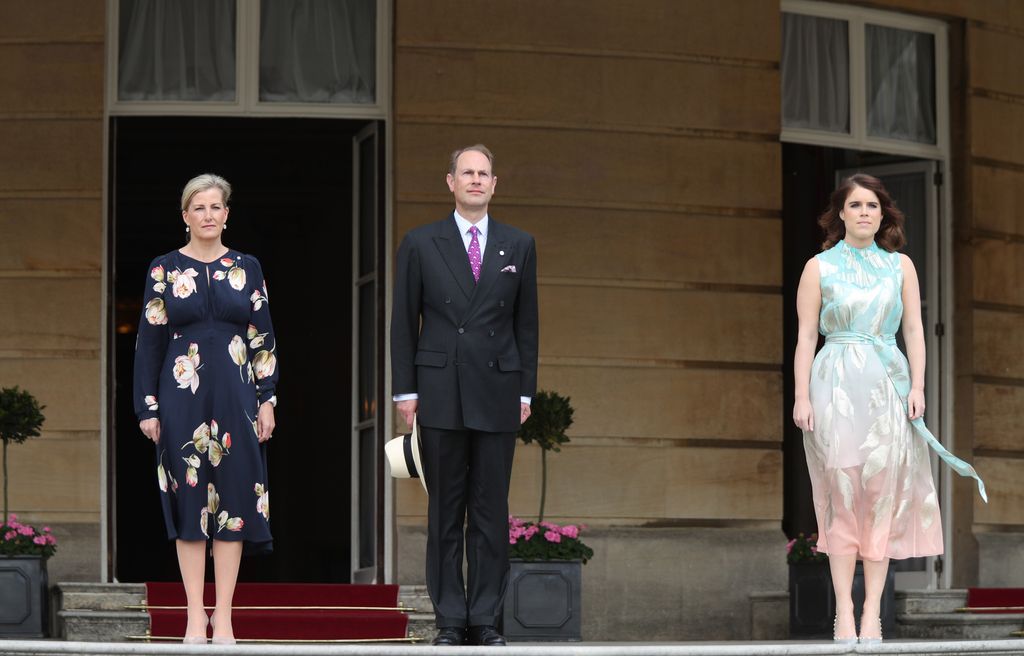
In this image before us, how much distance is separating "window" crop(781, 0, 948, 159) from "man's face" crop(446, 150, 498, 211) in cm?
516

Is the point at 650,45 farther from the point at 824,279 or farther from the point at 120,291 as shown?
the point at 120,291

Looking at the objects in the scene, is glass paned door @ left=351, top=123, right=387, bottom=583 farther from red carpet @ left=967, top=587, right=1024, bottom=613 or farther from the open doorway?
red carpet @ left=967, top=587, right=1024, bottom=613

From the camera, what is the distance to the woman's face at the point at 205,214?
21.6ft

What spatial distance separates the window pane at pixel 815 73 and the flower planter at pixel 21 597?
16.9 ft

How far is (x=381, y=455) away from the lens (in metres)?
10.5

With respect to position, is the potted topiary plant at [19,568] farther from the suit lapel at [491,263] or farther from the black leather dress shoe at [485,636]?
the suit lapel at [491,263]

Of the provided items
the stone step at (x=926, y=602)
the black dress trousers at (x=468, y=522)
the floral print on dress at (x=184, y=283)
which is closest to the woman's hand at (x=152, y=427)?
the floral print on dress at (x=184, y=283)

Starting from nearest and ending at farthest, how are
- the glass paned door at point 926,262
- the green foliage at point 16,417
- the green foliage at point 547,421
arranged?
1. the green foliage at point 16,417
2. the green foliage at point 547,421
3. the glass paned door at point 926,262

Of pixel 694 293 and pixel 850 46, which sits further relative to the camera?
pixel 850 46

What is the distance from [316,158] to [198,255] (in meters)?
8.52

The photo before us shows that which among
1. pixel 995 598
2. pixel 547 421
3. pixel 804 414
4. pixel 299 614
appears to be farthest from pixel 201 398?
pixel 995 598

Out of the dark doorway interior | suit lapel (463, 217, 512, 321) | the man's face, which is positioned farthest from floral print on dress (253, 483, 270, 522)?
the dark doorway interior

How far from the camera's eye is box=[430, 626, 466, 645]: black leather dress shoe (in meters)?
6.27

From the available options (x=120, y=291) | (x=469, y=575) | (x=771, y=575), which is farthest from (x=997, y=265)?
(x=120, y=291)
